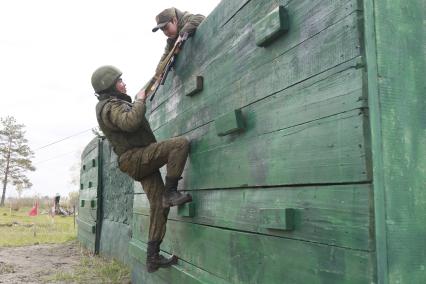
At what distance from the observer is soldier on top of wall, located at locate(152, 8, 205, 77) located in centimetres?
366

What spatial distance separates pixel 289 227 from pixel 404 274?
0.57 metres

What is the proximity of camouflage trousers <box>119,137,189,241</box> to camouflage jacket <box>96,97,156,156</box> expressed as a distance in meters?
0.09

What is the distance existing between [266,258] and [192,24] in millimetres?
2132

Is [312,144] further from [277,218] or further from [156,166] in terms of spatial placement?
[156,166]

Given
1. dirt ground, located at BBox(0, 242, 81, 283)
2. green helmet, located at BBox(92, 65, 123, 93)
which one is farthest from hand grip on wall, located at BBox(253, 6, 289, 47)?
dirt ground, located at BBox(0, 242, 81, 283)

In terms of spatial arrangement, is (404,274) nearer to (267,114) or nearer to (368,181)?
(368,181)

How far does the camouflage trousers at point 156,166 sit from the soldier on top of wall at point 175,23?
0.75 metres

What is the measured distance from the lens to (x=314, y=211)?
6.34 feet

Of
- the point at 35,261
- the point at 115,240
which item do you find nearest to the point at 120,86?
the point at 115,240

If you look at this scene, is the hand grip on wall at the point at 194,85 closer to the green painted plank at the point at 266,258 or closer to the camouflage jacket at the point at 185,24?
the camouflage jacket at the point at 185,24

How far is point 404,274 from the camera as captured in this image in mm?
1611

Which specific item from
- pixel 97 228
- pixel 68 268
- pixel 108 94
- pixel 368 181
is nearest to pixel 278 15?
pixel 368 181

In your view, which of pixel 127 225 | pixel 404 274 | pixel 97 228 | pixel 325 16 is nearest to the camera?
pixel 404 274

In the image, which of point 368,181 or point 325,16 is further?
point 325,16
